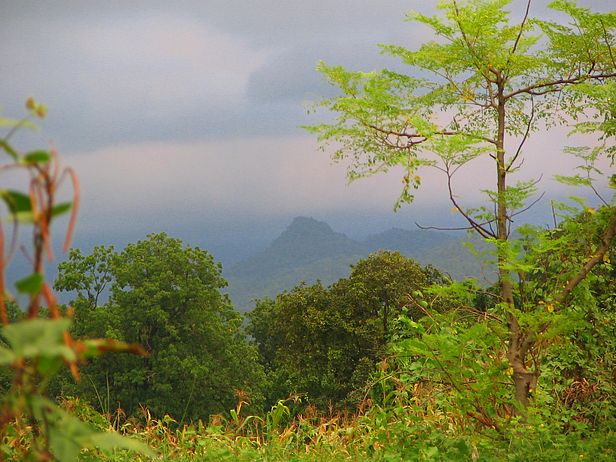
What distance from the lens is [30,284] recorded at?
3.31 ft

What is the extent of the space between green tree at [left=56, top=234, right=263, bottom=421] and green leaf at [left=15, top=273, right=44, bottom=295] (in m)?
24.2

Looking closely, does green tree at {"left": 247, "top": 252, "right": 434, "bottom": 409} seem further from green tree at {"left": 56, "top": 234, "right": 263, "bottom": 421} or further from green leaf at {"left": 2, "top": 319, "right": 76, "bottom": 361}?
green leaf at {"left": 2, "top": 319, "right": 76, "bottom": 361}

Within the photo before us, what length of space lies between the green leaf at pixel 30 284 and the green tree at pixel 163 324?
2422cm

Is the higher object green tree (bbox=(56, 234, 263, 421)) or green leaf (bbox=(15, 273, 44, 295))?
green leaf (bbox=(15, 273, 44, 295))

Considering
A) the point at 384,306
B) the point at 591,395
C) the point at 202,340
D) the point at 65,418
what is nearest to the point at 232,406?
the point at 202,340

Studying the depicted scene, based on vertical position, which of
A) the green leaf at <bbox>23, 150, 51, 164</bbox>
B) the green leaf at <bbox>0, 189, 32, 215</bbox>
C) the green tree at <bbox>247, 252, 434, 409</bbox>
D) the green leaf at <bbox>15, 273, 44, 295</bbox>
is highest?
the green leaf at <bbox>23, 150, 51, 164</bbox>

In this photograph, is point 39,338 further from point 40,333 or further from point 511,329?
point 511,329

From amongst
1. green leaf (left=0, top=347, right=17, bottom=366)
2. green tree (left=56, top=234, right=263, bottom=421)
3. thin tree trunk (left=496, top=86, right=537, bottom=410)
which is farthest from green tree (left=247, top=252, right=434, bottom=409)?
green leaf (left=0, top=347, right=17, bottom=366)

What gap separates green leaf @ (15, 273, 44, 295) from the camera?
1000 millimetres

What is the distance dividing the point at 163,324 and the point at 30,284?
25783 millimetres

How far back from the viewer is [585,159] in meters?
6.41

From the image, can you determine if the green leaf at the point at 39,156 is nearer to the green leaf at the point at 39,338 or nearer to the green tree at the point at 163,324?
the green leaf at the point at 39,338

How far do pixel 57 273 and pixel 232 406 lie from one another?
28.6 ft

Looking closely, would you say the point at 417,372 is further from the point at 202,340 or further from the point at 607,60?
the point at 202,340
